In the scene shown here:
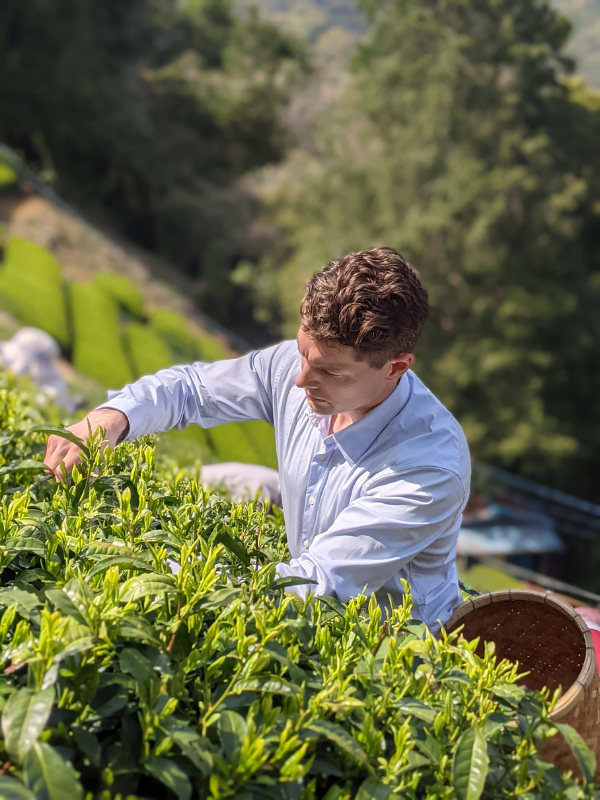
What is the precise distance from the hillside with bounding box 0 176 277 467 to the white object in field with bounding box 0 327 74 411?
0.26 m

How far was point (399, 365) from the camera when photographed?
1961 mm

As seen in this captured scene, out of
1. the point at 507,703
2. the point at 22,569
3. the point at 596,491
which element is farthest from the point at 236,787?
the point at 596,491

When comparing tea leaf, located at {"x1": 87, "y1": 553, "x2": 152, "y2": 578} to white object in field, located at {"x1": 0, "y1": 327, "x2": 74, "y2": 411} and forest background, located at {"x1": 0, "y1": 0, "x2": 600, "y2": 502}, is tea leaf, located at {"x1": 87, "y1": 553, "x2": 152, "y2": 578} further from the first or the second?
forest background, located at {"x1": 0, "y1": 0, "x2": 600, "y2": 502}

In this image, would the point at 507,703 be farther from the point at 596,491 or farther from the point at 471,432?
the point at 596,491

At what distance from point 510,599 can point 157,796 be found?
3.73ft

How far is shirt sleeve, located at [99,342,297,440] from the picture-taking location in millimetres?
2303

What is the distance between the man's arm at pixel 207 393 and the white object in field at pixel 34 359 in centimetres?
363

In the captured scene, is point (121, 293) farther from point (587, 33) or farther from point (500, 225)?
point (587, 33)

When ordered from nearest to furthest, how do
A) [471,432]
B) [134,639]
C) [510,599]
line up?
[134,639], [510,599], [471,432]

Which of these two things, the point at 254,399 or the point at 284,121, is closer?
the point at 254,399

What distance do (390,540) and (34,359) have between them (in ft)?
17.9

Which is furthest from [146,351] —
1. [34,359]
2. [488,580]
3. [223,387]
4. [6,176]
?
[223,387]

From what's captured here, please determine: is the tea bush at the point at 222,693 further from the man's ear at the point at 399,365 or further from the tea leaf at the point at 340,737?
the man's ear at the point at 399,365

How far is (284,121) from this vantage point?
1032 inches
